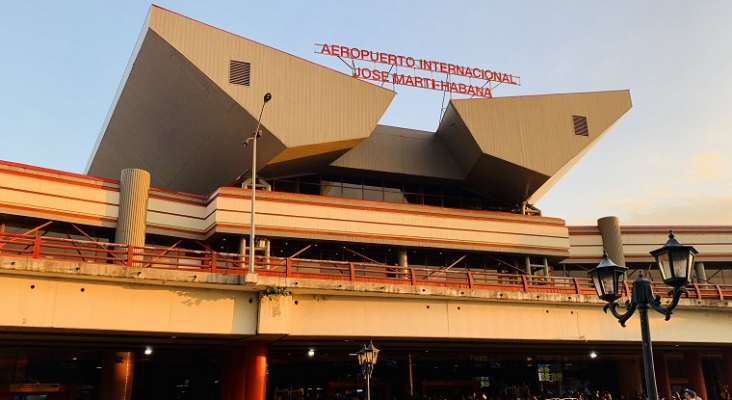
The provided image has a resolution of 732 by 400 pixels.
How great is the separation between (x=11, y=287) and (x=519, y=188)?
34.4 m

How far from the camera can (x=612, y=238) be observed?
45.0 meters

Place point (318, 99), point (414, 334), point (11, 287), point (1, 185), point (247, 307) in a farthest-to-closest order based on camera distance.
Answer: point (318, 99)
point (1, 185)
point (414, 334)
point (247, 307)
point (11, 287)

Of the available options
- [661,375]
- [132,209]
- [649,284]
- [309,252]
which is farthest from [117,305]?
[661,375]

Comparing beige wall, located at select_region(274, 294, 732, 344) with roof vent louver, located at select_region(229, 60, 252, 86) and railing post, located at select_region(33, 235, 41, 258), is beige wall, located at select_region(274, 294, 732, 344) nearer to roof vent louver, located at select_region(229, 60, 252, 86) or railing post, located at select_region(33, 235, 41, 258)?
railing post, located at select_region(33, 235, 41, 258)

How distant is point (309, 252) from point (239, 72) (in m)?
11.7

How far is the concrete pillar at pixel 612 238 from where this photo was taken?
147 ft

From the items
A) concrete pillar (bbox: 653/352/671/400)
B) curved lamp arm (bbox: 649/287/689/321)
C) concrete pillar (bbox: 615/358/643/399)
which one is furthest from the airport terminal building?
curved lamp arm (bbox: 649/287/689/321)

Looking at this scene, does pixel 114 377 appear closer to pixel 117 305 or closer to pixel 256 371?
pixel 256 371

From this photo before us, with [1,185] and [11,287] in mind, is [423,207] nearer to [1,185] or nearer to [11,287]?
[1,185]

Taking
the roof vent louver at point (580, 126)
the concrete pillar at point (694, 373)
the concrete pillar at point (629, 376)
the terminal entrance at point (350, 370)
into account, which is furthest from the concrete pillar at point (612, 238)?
the concrete pillar at point (694, 373)

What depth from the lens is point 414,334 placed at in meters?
22.4

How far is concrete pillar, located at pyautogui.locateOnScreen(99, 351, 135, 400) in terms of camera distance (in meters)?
28.8

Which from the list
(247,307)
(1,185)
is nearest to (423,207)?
(247,307)

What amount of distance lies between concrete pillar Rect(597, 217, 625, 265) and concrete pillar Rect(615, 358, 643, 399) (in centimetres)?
727
